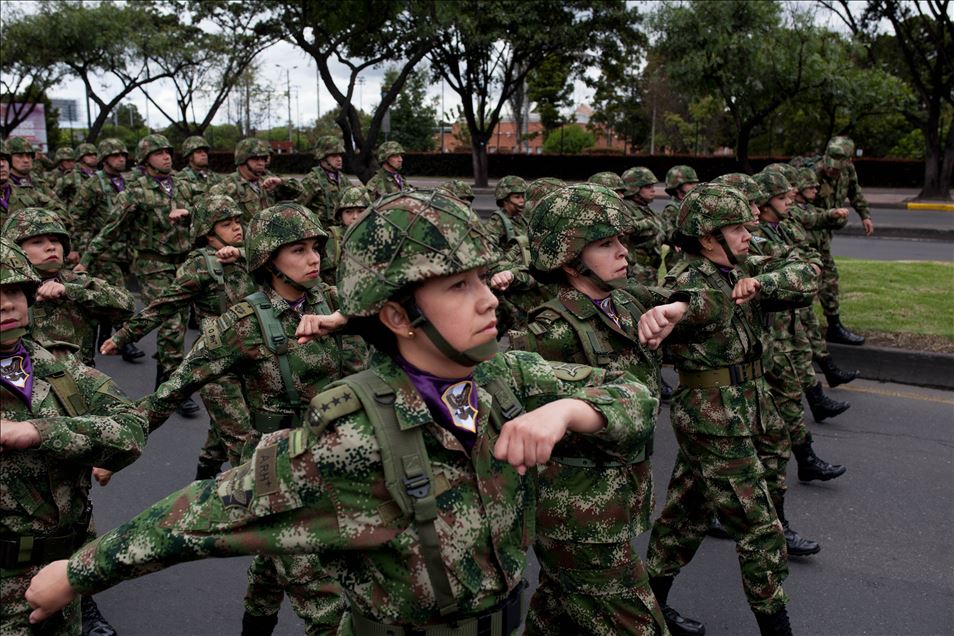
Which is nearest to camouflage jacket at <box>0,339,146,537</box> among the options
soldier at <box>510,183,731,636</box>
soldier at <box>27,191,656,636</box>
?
soldier at <box>27,191,656,636</box>

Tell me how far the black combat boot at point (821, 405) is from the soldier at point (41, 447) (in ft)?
18.7

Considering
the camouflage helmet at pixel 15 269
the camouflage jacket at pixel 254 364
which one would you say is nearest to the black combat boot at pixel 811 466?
the camouflage jacket at pixel 254 364

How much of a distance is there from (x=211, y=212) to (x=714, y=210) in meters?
4.05

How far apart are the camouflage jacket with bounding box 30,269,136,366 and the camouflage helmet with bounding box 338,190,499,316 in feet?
11.6

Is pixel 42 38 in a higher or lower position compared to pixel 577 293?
higher

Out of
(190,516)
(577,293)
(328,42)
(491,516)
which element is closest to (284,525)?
(190,516)

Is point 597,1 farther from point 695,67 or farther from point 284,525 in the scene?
point 284,525

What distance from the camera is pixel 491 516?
7.50 feet

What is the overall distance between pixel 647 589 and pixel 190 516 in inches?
75.7

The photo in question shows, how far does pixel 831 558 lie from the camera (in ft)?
16.9

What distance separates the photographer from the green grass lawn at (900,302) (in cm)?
918

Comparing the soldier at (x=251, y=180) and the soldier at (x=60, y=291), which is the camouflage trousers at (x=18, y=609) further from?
the soldier at (x=251, y=180)

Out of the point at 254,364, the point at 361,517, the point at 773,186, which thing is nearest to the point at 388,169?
the point at 773,186

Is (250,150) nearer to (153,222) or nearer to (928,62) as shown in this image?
(153,222)
